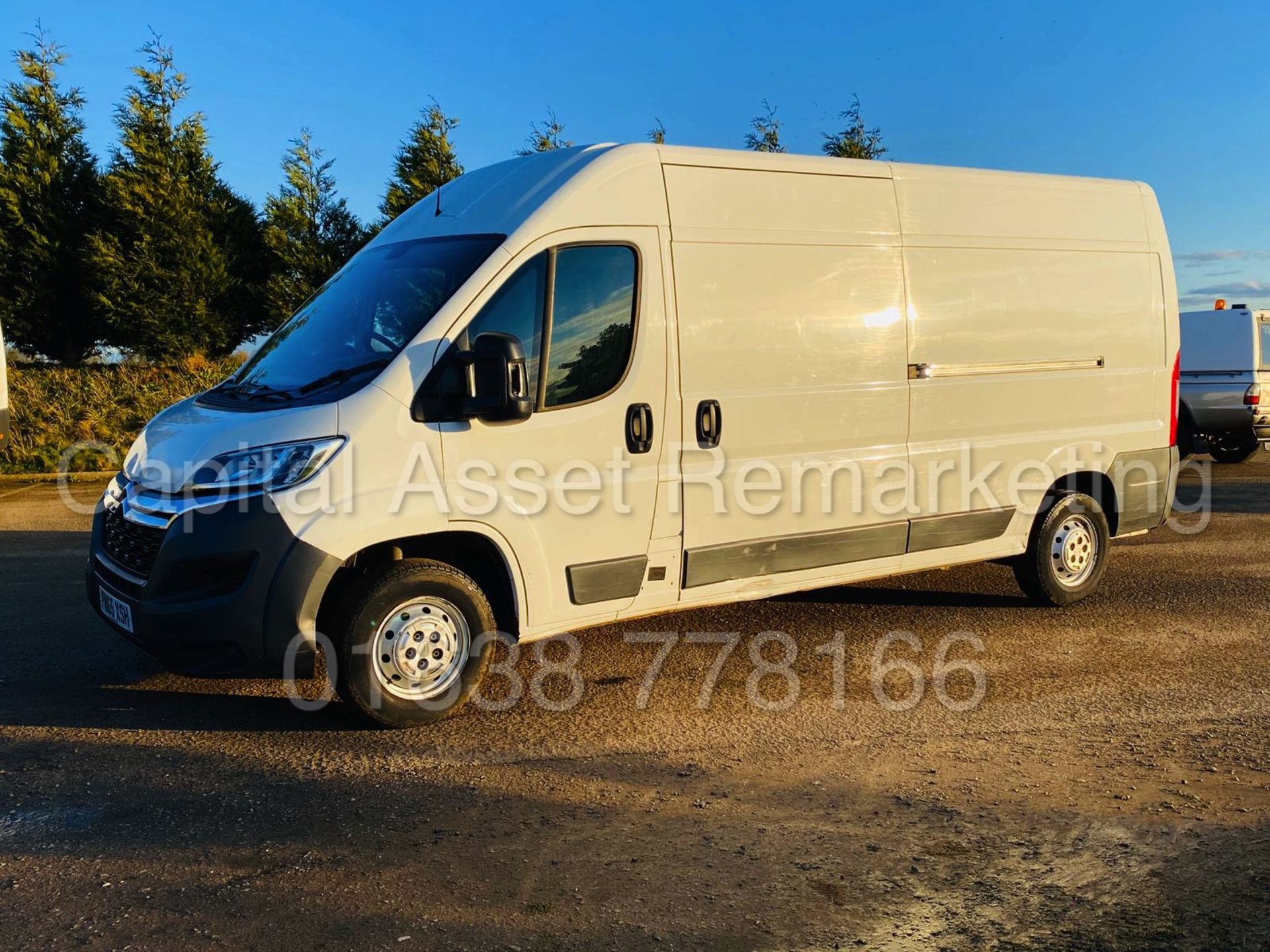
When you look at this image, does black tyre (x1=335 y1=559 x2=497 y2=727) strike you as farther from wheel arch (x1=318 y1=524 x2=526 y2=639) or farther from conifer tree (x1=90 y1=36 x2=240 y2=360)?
conifer tree (x1=90 y1=36 x2=240 y2=360)

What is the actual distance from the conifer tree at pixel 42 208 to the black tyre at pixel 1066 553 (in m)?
15.4

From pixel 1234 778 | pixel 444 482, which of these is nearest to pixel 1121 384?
pixel 1234 778

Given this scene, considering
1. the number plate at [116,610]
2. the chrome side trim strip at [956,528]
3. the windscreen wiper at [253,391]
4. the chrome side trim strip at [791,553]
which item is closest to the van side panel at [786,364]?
the chrome side trim strip at [791,553]

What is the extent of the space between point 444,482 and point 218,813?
1.60 m

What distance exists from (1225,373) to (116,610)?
50.5 ft

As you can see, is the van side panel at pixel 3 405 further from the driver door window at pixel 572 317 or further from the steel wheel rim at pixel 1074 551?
the steel wheel rim at pixel 1074 551

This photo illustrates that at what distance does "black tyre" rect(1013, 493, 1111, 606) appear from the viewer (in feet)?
23.6

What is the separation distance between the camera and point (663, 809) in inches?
168

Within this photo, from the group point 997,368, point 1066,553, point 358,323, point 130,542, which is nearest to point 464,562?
point 358,323

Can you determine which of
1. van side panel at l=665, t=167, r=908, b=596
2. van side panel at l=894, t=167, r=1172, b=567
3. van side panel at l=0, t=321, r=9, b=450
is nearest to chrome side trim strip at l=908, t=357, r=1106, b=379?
van side panel at l=894, t=167, r=1172, b=567

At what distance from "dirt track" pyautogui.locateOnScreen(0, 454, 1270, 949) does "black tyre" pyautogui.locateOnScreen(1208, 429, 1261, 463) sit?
11670mm

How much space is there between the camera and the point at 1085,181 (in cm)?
735

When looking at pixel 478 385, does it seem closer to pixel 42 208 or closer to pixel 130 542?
pixel 130 542

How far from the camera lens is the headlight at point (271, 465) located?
465 centimetres
